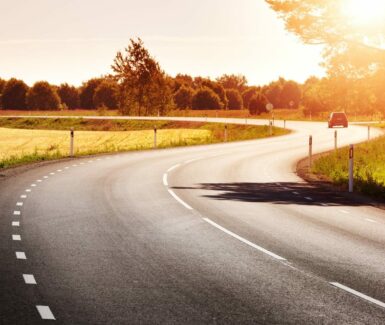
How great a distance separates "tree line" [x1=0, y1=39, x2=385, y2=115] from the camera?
25.0 meters

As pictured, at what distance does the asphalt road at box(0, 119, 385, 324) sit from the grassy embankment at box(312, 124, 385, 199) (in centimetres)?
119

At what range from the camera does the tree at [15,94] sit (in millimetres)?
165500

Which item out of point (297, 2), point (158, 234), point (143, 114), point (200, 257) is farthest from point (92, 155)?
point (143, 114)

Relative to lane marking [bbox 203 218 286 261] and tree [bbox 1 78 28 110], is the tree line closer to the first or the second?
tree [bbox 1 78 28 110]

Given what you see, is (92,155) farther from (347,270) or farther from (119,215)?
(347,270)

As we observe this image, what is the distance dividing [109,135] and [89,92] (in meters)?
105

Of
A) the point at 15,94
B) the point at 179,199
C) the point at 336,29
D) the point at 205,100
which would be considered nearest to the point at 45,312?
the point at 179,199

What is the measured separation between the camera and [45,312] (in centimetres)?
648

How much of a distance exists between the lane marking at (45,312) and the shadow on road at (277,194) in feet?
32.6

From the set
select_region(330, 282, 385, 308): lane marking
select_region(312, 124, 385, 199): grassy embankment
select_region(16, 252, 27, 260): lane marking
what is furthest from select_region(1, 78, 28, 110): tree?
select_region(330, 282, 385, 308): lane marking

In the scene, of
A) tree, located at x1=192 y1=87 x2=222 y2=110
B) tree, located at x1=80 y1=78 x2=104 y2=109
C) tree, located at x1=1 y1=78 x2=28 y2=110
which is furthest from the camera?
tree, located at x1=80 y1=78 x2=104 y2=109

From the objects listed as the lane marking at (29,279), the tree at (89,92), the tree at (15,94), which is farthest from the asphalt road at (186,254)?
the tree at (89,92)

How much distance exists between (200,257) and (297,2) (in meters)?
14.5

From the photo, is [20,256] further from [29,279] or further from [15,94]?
[15,94]
